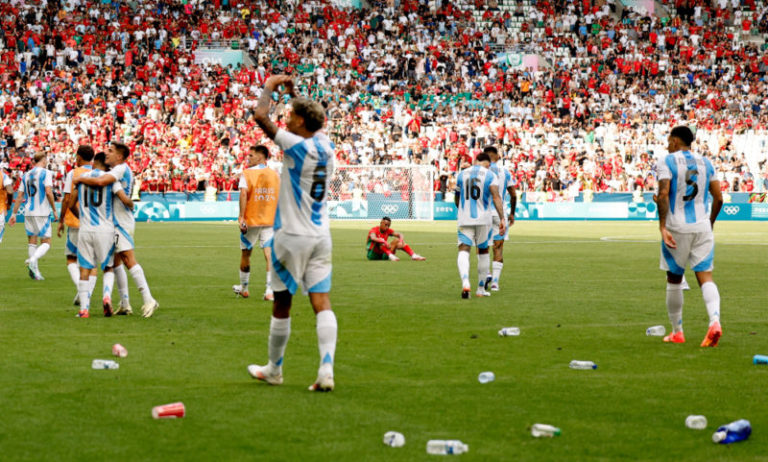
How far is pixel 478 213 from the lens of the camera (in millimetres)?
14633

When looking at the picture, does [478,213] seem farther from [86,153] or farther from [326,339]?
[326,339]

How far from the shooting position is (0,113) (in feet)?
148

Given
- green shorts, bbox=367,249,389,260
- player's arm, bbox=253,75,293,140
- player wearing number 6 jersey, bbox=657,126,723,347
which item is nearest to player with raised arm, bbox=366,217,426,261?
green shorts, bbox=367,249,389,260

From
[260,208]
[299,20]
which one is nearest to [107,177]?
[260,208]

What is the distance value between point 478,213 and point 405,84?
126 ft

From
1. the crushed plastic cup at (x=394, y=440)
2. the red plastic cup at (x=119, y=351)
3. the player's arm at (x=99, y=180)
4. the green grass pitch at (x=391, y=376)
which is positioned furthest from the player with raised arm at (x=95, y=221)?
the crushed plastic cup at (x=394, y=440)

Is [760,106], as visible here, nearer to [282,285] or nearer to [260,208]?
[260,208]

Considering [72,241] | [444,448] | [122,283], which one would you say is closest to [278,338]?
[444,448]

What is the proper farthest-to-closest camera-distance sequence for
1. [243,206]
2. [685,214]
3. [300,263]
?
[243,206] → [685,214] → [300,263]

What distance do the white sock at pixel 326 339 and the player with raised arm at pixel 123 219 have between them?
505 cm

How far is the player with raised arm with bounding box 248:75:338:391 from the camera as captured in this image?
7312 mm

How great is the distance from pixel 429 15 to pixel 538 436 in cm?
5374

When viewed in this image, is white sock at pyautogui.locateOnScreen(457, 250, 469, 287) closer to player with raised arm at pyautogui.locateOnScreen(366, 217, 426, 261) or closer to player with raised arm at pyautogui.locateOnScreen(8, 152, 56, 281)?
player with raised arm at pyautogui.locateOnScreen(8, 152, 56, 281)

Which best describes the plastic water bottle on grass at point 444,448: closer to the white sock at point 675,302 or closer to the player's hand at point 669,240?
the player's hand at point 669,240
